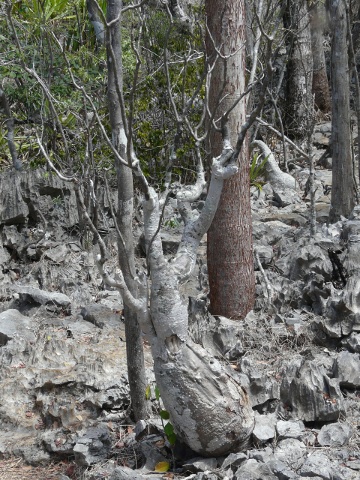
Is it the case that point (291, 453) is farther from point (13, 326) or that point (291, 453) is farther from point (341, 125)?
point (341, 125)

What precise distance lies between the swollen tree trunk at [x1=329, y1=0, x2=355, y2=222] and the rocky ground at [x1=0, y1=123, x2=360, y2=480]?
1.39ft

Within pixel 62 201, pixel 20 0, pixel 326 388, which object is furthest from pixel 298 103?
pixel 326 388

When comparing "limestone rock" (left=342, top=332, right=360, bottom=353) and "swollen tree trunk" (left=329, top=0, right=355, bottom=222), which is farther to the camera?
"swollen tree trunk" (left=329, top=0, right=355, bottom=222)

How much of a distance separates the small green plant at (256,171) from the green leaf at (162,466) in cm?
683

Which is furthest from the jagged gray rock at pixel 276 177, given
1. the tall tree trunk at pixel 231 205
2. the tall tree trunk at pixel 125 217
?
the tall tree trunk at pixel 125 217

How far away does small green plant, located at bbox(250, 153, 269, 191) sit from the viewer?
10.0 metres

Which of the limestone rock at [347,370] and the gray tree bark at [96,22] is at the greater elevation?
the gray tree bark at [96,22]

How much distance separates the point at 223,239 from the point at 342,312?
1210mm

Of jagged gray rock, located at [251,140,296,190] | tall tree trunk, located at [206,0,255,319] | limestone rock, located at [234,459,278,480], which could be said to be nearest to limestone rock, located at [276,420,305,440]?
limestone rock, located at [234,459,278,480]

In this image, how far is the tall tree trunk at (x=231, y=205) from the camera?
17.7ft

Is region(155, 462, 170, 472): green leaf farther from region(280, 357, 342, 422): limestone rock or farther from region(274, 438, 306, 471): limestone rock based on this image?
region(280, 357, 342, 422): limestone rock

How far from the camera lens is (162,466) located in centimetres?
344

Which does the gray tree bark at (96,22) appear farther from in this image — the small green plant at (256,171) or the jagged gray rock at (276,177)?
the small green plant at (256,171)

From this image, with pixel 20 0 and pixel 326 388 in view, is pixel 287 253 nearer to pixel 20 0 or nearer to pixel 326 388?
pixel 326 388
